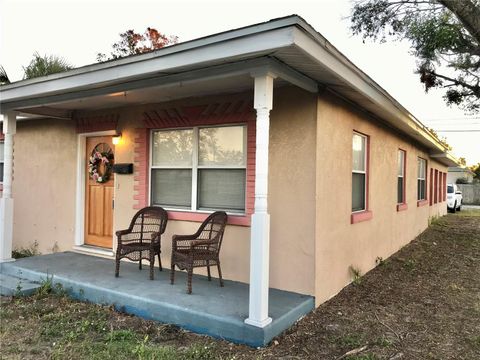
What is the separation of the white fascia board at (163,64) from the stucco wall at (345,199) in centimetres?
156

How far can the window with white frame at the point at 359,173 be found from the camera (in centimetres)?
584

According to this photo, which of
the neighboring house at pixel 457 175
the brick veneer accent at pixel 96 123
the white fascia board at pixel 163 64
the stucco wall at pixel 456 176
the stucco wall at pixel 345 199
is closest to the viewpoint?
the white fascia board at pixel 163 64

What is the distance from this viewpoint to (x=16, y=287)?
480 cm

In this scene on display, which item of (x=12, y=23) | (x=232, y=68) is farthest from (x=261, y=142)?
(x=12, y=23)

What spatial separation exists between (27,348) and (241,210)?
2.76 meters

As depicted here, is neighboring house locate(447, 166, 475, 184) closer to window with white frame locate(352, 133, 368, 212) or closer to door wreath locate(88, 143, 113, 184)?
window with white frame locate(352, 133, 368, 212)

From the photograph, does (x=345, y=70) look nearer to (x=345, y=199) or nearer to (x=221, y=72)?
(x=221, y=72)

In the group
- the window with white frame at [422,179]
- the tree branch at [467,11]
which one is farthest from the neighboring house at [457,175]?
the tree branch at [467,11]

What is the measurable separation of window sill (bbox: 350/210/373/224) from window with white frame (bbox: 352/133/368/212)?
0.35 feet

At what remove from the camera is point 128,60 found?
3.95m

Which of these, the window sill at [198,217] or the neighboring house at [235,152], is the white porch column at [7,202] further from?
the window sill at [198,217]

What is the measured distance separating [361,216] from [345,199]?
0.71 meters

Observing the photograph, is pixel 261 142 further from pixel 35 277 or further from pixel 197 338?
pixel 35 277

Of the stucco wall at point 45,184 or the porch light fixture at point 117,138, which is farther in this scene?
the stucco wall at point 45,184
